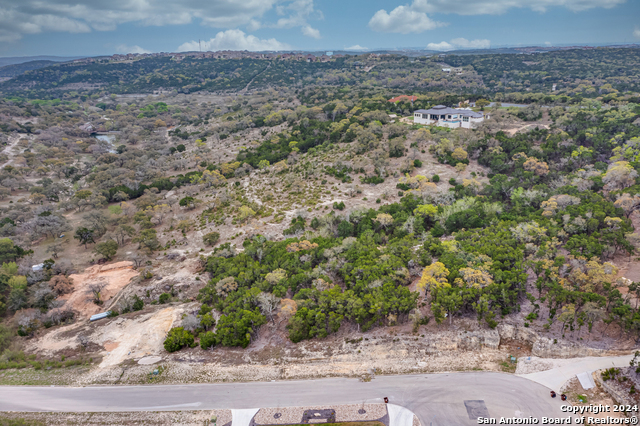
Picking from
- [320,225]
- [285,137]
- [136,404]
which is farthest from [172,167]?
[136,404]

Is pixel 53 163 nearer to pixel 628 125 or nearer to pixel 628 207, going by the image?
pixel 628 207

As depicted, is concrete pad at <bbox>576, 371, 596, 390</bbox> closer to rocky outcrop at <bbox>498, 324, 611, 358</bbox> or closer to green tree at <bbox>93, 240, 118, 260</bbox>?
rocky outcrop at <bbox>498, 324, 611, 358</bbox>

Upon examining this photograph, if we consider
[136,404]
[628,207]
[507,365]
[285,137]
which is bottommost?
[136,404]

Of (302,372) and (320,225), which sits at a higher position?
(320,225)

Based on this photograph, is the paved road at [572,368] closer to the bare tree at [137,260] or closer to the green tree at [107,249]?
the bare tree at [137,260]

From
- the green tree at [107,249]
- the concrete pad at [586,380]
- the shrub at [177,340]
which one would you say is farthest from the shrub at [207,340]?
the concrete pad at [586,380]

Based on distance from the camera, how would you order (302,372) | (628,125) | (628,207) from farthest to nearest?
(628,125) → (628,207) → (302,372)

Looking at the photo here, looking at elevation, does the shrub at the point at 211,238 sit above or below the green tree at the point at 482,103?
below
